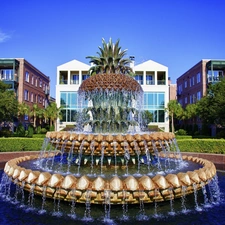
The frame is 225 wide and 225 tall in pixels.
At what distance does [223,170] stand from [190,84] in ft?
121

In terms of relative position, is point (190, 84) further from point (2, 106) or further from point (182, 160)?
point (182, 160)

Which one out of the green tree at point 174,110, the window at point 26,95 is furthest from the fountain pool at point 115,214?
the window at point 26,95

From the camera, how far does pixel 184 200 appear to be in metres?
6.73

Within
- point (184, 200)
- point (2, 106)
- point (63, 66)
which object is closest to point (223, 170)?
point (184, 200)

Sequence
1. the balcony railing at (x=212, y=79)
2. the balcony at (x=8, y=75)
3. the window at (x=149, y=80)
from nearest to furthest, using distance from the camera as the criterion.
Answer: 1. the balcony at (x=8, y=75)
2. the balcony railing at (x=212, y=79)
3. the window at (x=149, y=80)

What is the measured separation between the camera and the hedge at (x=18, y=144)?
52.2ft

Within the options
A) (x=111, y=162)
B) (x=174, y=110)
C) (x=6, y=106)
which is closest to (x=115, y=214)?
(x=111, y=162)

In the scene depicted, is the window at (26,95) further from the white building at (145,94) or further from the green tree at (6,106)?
the green tree at (6,106)

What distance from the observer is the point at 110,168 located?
26.8 feet

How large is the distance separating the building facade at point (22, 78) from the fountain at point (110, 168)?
29.2 metres

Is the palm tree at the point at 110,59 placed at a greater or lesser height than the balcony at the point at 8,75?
lesser

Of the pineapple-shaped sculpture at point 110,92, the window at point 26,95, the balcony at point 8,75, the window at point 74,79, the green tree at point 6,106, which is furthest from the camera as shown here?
the window at point 74,79

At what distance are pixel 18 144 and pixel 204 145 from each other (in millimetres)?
12631

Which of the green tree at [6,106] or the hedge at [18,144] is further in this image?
the green tree at [6,106]
